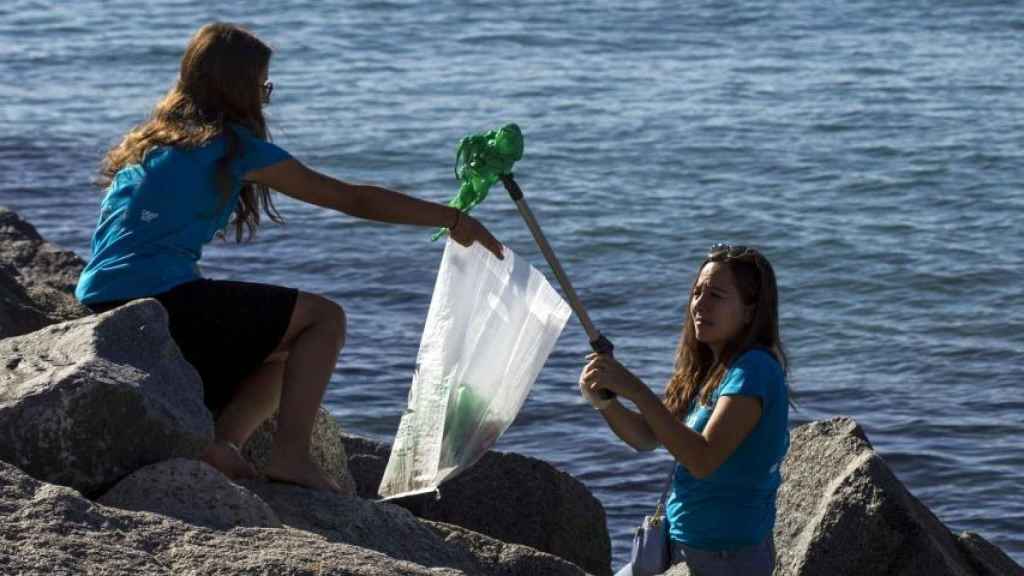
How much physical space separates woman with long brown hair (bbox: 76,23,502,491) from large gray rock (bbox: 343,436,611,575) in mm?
1111

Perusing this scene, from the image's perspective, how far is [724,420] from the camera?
3717mm

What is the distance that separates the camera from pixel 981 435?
7.76m

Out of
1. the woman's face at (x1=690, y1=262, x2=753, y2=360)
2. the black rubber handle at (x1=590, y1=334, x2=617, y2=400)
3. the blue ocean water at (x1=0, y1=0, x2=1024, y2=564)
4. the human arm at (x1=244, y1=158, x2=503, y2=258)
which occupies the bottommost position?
the blue ocean water at (x1=0, y1=0, x2=1024, y2=564)

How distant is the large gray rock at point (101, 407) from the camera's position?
3.72 m

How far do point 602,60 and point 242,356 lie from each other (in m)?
13.7

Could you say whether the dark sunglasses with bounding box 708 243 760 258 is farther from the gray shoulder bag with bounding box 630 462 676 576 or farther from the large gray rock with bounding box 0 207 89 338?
the large gray rock with bounding box 0 207 89 338

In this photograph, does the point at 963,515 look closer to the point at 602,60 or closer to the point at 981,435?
Result: the point at 981,435

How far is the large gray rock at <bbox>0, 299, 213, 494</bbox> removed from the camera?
3.72 meters

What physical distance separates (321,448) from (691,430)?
153 cm

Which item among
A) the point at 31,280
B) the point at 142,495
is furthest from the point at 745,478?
the point at 31,280

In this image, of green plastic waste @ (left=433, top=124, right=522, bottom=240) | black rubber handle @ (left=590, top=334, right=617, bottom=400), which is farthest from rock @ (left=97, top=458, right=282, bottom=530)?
green plastic waste @ (left=433, top=124, right=522, bottom=240)

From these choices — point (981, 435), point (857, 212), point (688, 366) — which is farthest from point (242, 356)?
point (857, 212)

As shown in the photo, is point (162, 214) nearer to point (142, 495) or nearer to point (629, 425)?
point (142, 495)

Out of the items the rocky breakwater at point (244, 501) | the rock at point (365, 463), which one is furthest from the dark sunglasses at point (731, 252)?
the rock at point (365, 463)
